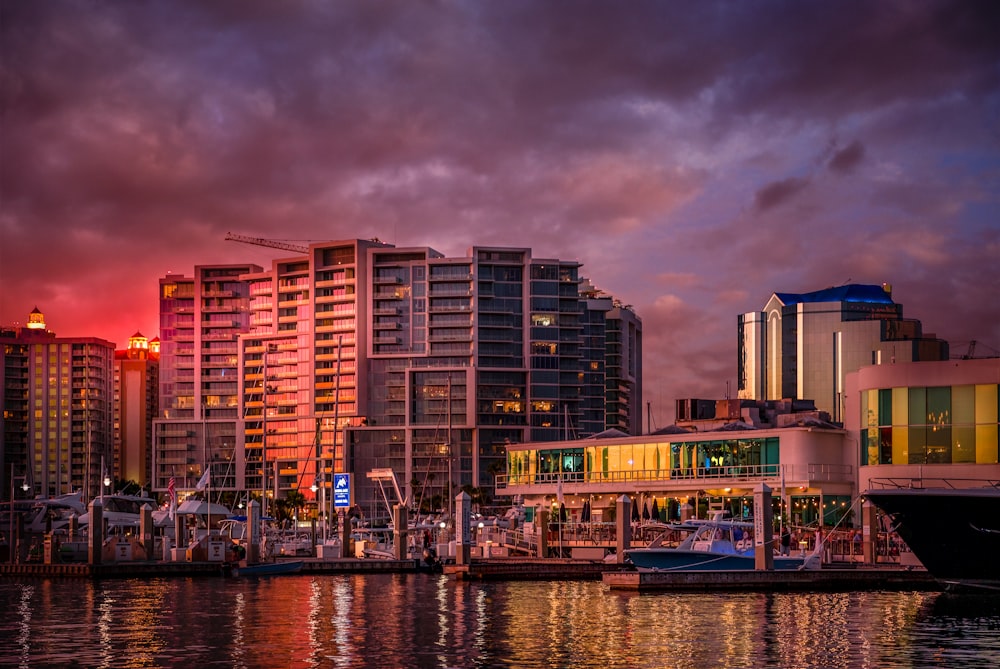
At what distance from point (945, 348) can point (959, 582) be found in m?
113

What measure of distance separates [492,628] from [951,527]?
21.1 m

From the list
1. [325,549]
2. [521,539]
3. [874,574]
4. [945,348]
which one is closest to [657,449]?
[521,539]

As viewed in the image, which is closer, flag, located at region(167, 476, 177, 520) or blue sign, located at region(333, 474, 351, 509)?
blue sign, located at region(333, 474, 351, 509)

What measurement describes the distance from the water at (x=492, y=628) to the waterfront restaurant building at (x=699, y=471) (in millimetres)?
22093

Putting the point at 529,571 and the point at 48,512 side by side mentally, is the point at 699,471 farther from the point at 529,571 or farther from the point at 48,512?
the point at 48,512

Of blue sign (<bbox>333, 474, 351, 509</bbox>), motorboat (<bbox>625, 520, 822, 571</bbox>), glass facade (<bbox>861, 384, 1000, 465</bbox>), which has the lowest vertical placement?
motorboat (<bbox>625, 520, 822, 571</bbox>)

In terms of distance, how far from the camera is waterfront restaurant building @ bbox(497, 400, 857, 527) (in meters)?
87.8

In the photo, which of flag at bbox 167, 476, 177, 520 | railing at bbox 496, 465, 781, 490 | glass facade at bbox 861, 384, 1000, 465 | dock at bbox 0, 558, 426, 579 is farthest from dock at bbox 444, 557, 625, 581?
flag at bbox 167, 476, 177, 520

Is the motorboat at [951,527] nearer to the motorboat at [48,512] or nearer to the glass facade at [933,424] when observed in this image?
the glass facade at [933,424]

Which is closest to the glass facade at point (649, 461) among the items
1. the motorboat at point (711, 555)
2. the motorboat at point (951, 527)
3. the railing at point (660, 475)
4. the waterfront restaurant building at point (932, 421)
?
the railing at point (660, 475)

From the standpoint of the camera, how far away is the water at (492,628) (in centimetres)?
3988

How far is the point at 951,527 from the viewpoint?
57312 mm

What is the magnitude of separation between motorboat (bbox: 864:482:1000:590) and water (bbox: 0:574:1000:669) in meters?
1.63

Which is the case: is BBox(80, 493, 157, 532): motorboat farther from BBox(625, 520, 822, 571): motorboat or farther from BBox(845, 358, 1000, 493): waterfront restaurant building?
BBox(845, 358, 1000, 493): waterfront restaurant building
